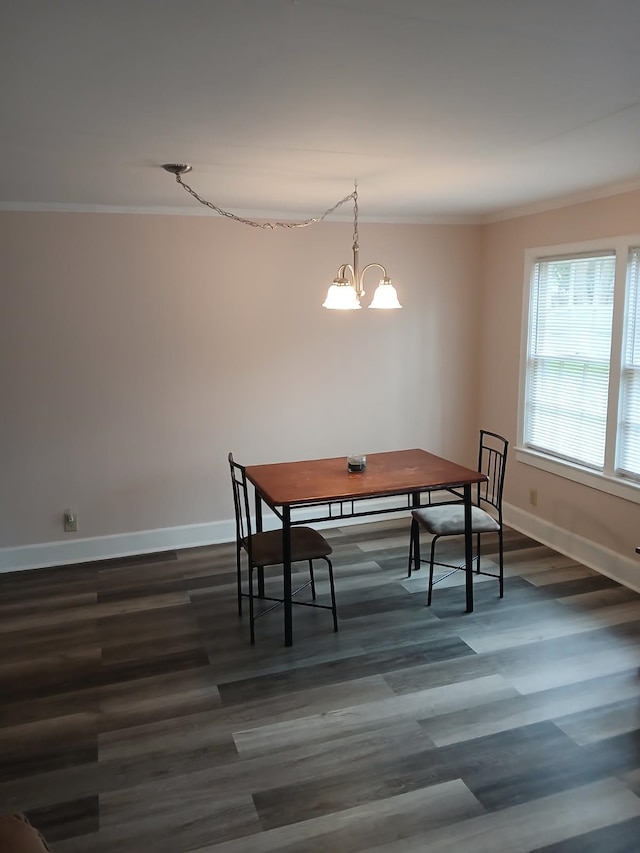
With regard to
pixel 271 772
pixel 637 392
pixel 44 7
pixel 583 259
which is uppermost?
pixel 44 7

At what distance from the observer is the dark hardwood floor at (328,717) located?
2268 mm

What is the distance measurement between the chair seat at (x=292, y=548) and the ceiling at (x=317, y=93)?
1924 millimetres

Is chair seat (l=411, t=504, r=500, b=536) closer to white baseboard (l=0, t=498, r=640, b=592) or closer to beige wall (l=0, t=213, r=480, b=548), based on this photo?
white baseboard (l=0, t=498, r=640, b=592)

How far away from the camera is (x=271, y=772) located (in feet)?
8.26

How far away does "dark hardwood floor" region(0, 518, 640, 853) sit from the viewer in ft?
7.44

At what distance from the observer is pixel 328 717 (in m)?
2.85

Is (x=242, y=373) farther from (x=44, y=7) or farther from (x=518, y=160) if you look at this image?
(x=44, y=7)

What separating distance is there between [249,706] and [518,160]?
2798mm

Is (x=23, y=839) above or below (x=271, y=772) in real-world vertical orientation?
above

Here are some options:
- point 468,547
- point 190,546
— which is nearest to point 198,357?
point 190,546

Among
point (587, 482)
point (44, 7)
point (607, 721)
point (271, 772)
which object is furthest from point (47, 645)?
point (587, 482)

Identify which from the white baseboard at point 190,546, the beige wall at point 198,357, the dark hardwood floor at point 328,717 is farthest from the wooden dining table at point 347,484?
the beige wall at point 198,357

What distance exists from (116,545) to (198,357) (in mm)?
1452

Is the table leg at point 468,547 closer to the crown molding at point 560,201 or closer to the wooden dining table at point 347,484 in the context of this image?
the wooden dining table at point 347,484
